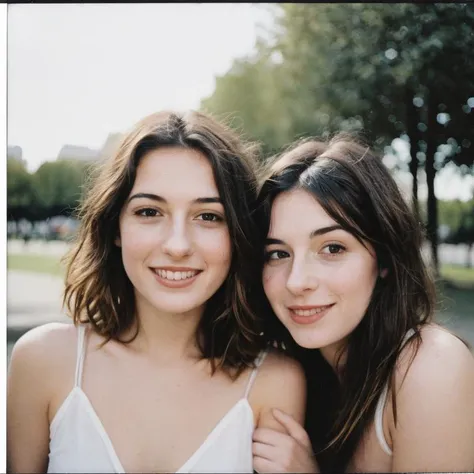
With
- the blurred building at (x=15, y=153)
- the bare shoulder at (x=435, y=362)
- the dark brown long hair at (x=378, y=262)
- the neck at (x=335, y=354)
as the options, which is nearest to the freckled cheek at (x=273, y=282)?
the dark brown long hair at (x=378, y=262)

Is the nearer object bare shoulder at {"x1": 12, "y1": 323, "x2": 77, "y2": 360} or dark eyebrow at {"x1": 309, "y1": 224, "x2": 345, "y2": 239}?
dark eyebrow at {"x1": 309, "y1": 224, "x2": 345, "y2": 239}

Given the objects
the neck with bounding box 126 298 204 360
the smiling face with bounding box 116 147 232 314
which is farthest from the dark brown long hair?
the neck with bounding box 126 298 204 360

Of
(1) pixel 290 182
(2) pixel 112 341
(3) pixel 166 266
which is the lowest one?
(2) pixel 112 341

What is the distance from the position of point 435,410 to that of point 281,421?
1.81 feet

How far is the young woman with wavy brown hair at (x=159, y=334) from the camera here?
201 centimetres

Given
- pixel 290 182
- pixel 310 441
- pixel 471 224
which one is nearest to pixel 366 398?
pixel 310 441

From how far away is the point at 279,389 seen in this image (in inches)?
85.4

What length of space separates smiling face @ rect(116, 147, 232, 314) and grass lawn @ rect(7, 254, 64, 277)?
73cm

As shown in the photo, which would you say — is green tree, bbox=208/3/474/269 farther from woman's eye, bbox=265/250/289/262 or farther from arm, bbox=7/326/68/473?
arm, bbox=7/326/68/473

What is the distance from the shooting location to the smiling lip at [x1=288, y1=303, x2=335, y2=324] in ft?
6.63

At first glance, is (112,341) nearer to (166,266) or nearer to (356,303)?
(166,266)

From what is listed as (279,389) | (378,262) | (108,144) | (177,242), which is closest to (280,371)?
(279,389)

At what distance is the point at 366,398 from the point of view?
204cm

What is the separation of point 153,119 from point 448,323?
1610 millimetres
